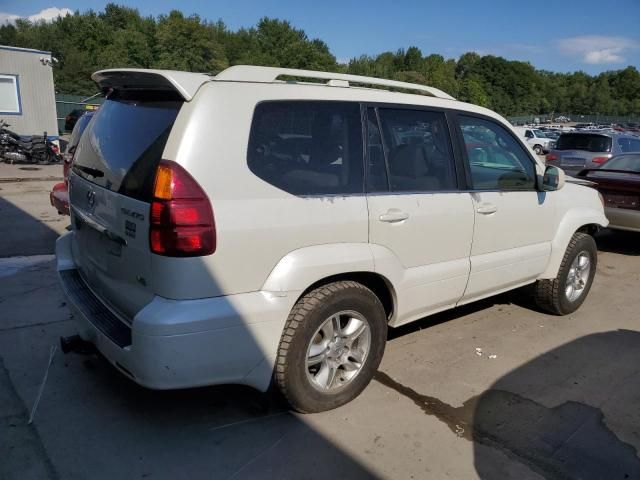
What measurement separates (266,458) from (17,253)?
501 cm

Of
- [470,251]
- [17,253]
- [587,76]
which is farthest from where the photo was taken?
[587,76]

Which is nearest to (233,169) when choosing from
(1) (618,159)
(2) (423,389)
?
(2) (423,389)

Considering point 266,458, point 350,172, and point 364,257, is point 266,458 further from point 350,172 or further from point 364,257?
point 350,172

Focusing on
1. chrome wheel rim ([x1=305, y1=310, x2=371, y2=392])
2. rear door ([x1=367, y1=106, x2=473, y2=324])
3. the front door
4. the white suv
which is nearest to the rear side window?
the white suv

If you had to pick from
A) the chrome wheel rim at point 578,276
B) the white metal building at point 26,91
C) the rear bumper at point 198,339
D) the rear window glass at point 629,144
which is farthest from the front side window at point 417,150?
the white metal building at point 26,91

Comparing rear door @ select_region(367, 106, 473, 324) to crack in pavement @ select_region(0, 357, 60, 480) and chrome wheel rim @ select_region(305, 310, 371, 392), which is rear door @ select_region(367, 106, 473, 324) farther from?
crack in pavement @ select_region(0, 357, 60, 480)

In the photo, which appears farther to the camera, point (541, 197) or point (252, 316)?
point (541, 197)

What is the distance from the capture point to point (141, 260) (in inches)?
103

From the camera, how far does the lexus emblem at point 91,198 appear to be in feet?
9.94

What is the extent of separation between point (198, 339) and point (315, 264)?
728 millimetres

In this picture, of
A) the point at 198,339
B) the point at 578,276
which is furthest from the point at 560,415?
the point at 198,339

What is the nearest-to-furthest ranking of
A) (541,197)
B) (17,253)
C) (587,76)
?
(541,197), (17,253), (587,76)

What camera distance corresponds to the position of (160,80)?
271cm

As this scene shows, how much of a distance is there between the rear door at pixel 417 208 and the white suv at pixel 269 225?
0.04 ft
